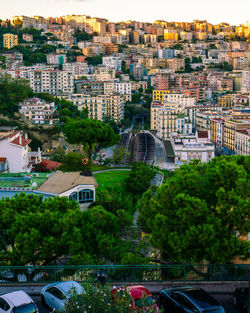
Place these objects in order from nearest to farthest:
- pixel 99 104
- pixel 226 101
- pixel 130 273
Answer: pixel 130 273 → pixel 99 104 → pixel 226 101

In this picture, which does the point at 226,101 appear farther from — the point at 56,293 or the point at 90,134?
the point at 56,293

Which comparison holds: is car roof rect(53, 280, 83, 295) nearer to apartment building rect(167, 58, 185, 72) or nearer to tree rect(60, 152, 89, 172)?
tree rect(60, 152, 89, 172)

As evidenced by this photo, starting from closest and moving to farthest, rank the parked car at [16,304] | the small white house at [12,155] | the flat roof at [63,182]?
the parked car at [16,304] → the flat roof at [63,182] → the small white house at [12,155]

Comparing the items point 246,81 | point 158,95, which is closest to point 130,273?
point 158,95

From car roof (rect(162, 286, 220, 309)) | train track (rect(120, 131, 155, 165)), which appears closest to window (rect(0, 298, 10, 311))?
car roof (rect(162, 286, 220, 309))

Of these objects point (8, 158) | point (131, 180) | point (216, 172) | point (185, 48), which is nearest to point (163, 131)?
point (131, 180)

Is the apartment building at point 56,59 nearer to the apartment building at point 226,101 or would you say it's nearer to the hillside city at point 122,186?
the hillside city at point 122,186

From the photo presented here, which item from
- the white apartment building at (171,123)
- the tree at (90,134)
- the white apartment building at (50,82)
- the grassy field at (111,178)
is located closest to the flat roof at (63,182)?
the grassy field at (111,178)
